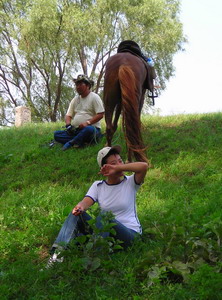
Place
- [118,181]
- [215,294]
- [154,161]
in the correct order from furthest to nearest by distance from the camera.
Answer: [154,161], [118,181], [215,294]

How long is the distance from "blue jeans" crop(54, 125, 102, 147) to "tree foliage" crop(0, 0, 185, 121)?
1371cm

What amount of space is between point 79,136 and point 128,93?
2.61 meters

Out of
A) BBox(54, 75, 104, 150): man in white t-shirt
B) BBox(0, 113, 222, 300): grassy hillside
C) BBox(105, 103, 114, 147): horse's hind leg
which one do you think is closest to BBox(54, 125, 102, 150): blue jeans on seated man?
BBox(54, 75, 104, 150): man in white t-shirt

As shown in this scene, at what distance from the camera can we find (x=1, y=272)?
3602 millimetres

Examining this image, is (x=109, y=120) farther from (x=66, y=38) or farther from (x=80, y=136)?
(x=66, y=38)

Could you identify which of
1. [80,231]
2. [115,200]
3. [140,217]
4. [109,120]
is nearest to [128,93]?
[109,120]

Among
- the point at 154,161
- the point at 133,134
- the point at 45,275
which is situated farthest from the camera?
the point at 154,161

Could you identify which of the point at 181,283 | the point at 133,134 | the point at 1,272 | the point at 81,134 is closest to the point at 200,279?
the point at 181,283

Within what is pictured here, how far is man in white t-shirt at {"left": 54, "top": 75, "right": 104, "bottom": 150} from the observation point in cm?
818

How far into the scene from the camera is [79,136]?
8.22 metres

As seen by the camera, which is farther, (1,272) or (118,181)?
(118,181)

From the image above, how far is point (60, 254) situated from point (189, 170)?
3.62 metres

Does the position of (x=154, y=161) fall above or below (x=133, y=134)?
below

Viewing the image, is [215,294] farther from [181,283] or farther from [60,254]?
[60,254]
